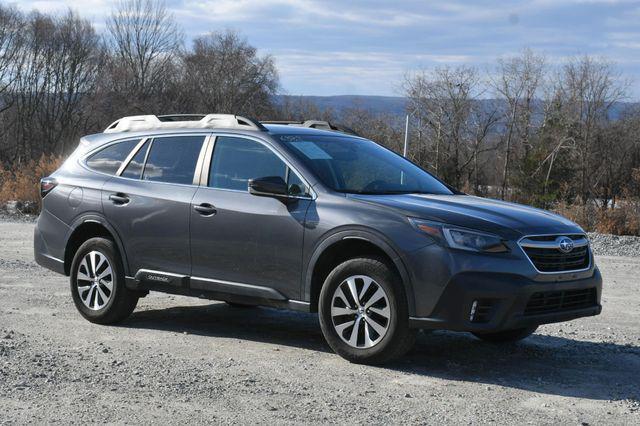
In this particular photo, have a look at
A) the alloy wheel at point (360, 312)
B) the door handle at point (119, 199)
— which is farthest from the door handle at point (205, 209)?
the alloy wheel at point (360, 312)

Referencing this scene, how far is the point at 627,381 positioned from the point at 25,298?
20.7ft

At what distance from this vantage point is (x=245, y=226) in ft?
23.8

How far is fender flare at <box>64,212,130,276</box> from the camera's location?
26.7 feet

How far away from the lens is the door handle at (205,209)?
294 inches

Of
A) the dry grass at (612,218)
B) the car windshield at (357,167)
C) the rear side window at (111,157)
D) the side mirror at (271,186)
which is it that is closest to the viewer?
the side mirror at (271,186)

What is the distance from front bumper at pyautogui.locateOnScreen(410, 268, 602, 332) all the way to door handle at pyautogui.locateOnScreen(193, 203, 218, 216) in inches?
78.9

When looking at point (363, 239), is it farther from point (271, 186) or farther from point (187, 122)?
point (187, 122)

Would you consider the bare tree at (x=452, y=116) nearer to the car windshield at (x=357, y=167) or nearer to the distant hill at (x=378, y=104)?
→ the distant hill at (x=378, y=104)

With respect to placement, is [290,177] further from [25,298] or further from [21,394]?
[25,298]

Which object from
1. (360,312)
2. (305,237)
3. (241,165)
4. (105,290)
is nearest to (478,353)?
(360,312)

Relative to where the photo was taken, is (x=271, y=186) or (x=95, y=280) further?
(x=95, y=280)

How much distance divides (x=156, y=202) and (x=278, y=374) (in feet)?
7.29

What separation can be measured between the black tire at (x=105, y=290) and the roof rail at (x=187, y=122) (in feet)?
3.71

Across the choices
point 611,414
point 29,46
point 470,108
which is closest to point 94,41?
point 29,46
